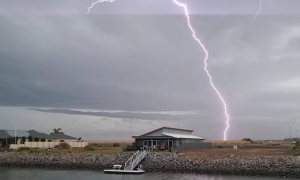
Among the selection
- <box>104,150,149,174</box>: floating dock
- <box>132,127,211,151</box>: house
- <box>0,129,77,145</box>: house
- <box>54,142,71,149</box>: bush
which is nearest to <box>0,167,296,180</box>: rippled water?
<box>104,150,149,174</box>: floating dock

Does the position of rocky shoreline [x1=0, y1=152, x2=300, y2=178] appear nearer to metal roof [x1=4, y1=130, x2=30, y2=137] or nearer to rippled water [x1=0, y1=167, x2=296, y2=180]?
rippled water [x1=0, y1=167, x2=296, y2=180]

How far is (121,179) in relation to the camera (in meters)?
40.3

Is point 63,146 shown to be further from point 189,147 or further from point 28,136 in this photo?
point 189,147

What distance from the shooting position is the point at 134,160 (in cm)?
4903

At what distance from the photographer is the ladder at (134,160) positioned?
4722 cm

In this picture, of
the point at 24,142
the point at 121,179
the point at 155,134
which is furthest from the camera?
the point at 24,142

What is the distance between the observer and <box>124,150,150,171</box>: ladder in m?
47.2

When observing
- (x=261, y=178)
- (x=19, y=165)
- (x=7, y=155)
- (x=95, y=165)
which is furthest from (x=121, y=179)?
(x=7, y=155)

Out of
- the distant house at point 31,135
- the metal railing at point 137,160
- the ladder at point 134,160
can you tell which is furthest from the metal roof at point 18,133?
the metal railing at point 137,160

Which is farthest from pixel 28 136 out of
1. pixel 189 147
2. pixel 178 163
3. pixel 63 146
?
pixel 178 163

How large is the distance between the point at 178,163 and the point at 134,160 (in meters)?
6.04

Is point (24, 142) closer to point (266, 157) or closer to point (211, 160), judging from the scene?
point (211, 160)

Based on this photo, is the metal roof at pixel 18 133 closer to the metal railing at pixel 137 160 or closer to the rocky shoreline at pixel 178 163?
the rocky shoreline at pixel 178 163

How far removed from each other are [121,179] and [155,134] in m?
20.6
